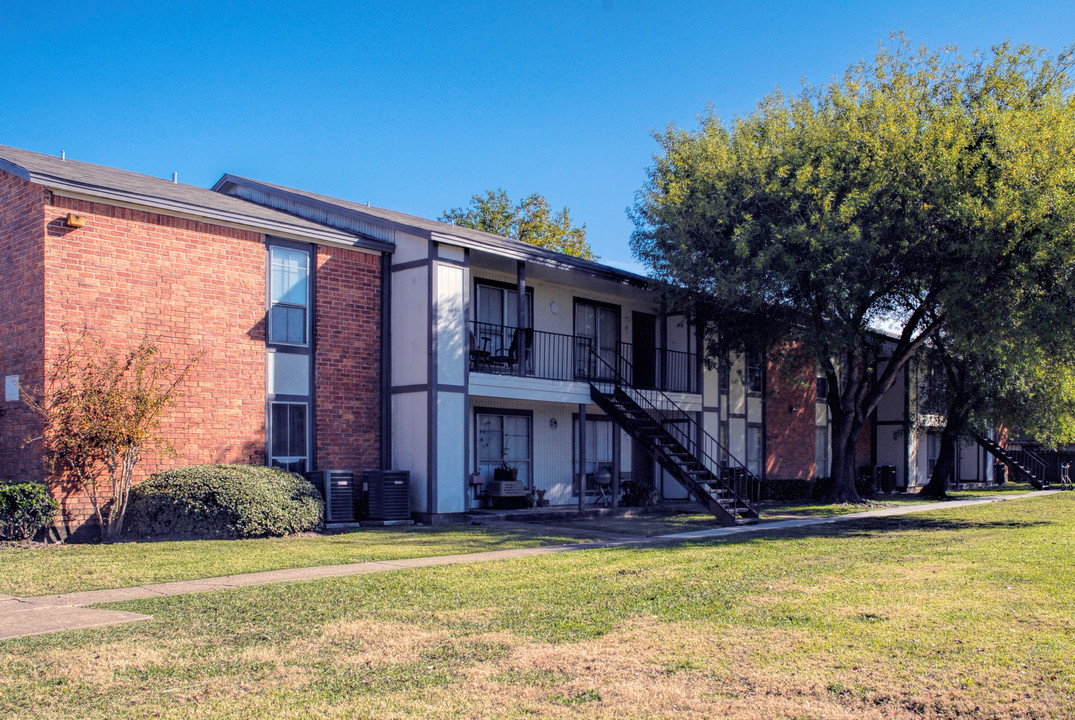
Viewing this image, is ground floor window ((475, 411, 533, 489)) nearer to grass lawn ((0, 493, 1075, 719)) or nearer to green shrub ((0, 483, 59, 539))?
green shrub ((0, 483, 59, 539))

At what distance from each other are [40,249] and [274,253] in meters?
3.81

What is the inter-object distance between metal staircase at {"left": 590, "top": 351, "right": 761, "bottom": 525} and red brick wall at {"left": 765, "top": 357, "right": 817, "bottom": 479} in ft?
13.5

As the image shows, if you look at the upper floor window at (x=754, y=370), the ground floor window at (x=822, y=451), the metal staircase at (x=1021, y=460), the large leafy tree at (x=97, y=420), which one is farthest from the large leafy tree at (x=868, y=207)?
the metal staircase at (x=1021, y=460)

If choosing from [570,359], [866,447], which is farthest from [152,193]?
[866,447]

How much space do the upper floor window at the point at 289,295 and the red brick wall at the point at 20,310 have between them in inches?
147

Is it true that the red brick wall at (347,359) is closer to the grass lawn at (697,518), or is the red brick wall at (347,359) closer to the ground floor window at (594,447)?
the grass lawn at (697,518)

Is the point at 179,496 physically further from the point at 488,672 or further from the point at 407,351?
the point at 488,672

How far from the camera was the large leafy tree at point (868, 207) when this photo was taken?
16.3m

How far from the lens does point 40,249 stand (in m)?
13.7

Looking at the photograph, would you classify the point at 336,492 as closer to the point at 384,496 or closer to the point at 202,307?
the point at 384,496

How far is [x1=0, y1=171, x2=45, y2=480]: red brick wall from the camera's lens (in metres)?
13.7

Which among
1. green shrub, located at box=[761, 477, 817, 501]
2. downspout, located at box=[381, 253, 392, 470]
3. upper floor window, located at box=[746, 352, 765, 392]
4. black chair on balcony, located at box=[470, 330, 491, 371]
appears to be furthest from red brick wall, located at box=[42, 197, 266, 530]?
green shrub, located at box=[761, 477, 817, 501]

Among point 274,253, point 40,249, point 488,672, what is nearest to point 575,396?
point 274,253

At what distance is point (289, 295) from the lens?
54.3 feet
